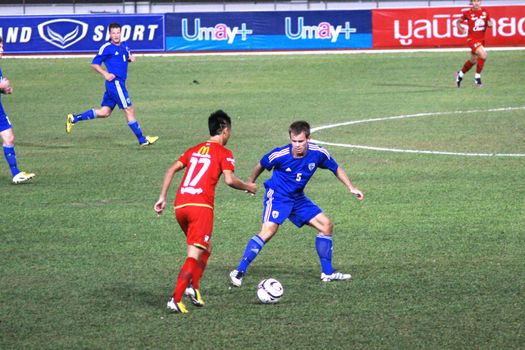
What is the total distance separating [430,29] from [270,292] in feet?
107

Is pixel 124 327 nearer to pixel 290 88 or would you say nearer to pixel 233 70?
pixel 290 88

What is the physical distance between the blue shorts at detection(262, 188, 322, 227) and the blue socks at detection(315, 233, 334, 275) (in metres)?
0.28

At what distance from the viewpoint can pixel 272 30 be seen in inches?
1654

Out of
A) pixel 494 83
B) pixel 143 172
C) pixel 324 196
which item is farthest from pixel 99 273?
pixel 494 83

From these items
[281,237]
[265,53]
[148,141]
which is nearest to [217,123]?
[281,237]

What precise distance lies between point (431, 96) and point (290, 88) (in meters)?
4.84

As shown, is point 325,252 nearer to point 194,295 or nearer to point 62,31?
point 194,295

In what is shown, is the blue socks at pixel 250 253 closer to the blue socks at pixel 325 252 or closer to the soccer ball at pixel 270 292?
the blue socks at pixel 325 252

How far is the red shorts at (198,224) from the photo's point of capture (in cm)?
1043

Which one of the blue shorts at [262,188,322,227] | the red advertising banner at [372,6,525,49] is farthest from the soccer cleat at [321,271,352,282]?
the red advertising banner at [372,6,525,49]

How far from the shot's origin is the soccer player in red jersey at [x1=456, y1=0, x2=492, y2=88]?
31.8 m

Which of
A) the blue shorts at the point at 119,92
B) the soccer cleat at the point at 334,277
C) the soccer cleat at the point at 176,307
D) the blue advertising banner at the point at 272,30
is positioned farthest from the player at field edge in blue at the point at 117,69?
the blue advertising banner at the point at 272,30

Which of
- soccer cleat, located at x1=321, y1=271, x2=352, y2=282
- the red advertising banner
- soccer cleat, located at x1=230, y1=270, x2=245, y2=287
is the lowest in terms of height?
soccer cleat, located at x1=321, y1=271, x2=352, y2=282

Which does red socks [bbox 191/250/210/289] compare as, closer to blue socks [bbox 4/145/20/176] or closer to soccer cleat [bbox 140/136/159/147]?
blue socks [bbox 4/145/20/176]
